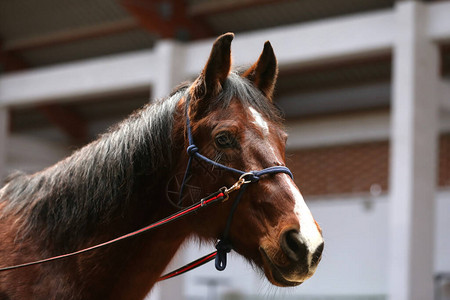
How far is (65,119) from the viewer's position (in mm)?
18453

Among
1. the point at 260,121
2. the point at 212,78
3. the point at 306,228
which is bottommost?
the point at 306,228

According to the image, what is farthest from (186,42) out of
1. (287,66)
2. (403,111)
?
(403,111)

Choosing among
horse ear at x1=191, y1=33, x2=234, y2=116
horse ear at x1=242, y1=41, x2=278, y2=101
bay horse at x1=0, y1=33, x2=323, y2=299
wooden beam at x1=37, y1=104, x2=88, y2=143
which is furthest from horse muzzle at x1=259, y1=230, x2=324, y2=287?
wooden beam at x1=37, y1=104, x2=88, y2=143

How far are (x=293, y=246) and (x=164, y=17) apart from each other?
11.3 meters

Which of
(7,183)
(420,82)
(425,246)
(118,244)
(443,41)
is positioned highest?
(443,41)

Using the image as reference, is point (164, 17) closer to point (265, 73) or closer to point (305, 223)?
point (265, 73)

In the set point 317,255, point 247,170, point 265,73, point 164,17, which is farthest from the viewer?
point 164,17

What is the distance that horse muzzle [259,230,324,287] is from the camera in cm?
238

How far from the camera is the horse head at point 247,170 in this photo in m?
2.43

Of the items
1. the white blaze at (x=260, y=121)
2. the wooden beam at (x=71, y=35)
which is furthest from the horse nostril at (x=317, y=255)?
the wooden beam at (x=71, y=35)

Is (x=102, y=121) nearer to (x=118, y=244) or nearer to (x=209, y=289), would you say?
(x=209, y=289)

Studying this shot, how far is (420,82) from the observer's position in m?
10.6

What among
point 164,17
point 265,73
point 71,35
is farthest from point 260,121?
point 71,35

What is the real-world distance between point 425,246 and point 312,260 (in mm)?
8371
